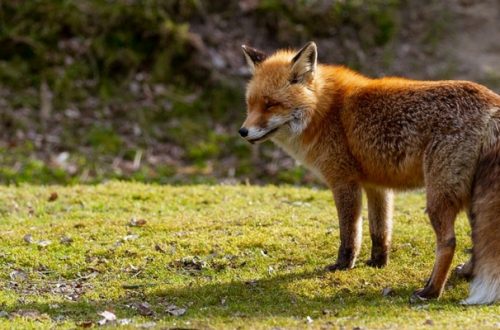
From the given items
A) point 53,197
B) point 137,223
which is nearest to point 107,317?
point 137,223

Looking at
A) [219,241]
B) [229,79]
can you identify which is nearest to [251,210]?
[219,241]

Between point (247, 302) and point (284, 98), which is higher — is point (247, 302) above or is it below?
below

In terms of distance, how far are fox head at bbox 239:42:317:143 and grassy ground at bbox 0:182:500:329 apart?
1.45 m

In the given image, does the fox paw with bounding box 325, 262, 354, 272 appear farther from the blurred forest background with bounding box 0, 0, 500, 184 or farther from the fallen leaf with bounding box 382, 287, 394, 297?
the blurred forest background with bounding box 0, 0, 500, 184

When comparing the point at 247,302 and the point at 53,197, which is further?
the point at 53,197

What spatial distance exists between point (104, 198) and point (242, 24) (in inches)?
328

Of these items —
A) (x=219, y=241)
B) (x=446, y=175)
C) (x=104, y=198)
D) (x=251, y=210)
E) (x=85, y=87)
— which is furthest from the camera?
(x=85, y=87)

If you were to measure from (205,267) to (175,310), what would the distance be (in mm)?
1179

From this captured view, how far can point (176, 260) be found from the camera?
8.43 meters

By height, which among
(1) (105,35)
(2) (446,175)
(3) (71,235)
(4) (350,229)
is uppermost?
(1) (105,35)

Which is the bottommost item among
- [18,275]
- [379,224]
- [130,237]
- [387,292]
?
[18,275]

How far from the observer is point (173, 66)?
1750 centimetres

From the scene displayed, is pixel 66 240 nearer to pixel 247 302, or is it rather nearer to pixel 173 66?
pixel 247 302

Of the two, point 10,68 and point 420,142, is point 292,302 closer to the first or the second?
point 420,142
